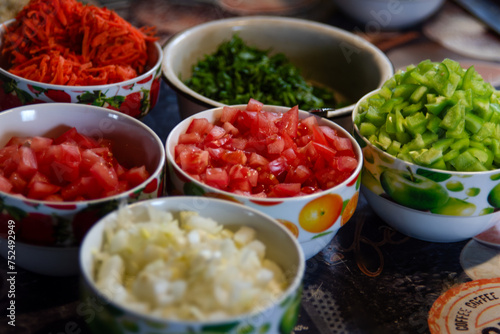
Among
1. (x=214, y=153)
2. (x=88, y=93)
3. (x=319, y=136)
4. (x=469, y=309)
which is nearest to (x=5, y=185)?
(x=88, y=93)

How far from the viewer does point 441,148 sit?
1378mm

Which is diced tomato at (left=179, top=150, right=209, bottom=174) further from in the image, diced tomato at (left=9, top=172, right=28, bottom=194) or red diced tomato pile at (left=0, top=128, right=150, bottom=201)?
diced tomato at (left=9, top=172, right=28, bottom=194)

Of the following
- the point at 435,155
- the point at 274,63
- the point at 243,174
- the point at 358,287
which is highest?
the point at 435,155

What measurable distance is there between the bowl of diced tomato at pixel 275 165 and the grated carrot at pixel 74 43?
424 mm

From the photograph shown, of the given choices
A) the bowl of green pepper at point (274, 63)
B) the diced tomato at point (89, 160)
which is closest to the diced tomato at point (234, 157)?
the diced tomato at point (89, 160)

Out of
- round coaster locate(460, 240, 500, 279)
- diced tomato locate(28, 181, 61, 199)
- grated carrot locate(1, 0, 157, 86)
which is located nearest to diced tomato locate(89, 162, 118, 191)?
diced tomato locate(28, 181, 61, 199)

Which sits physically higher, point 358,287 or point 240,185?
point 240,185

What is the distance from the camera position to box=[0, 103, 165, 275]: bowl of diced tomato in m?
1.11

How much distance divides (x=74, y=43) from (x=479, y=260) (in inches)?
58.9

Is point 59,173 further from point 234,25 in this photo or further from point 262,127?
point 234,25

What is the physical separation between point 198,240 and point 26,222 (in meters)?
0.40

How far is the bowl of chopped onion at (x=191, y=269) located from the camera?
2.90 feet

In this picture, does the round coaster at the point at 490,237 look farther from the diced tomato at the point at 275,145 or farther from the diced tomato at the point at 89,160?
the diced tomato at the point at 89,160

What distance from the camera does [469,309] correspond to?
4.30 feet
